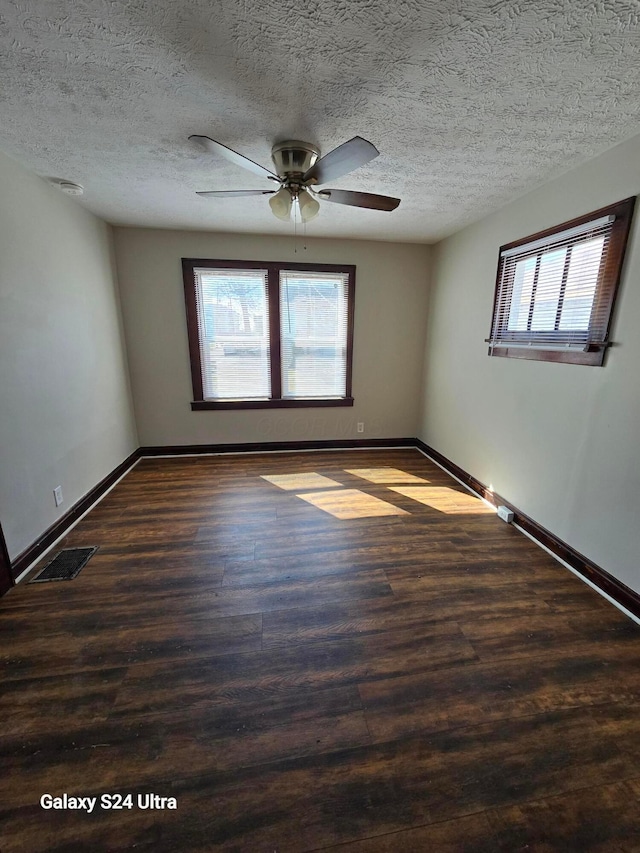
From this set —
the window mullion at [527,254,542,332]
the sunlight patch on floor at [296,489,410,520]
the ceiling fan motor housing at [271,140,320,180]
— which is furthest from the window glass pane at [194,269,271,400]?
the window mullion at [527,254,542,332]

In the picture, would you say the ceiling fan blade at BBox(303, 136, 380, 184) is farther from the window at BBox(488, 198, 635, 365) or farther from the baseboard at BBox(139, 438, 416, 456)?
the baseboard at BBox(139, 438, 416, 456)

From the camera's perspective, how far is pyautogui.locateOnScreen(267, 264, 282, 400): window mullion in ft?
12.6

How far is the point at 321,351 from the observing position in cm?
Answer: 413

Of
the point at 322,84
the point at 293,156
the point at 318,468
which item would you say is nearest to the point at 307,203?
the point at 293,156

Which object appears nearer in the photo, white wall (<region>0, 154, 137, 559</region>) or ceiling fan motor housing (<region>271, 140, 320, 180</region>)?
ceiling fan motor housing (<region>271, 140, 320, 180</region>)

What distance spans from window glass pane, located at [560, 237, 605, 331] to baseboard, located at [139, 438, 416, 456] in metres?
2.54

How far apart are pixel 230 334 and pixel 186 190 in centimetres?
151

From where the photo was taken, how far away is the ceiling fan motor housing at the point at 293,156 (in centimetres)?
195

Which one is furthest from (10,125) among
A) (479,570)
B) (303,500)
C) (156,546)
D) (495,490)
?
(495,490)

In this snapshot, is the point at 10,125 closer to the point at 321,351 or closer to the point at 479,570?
the point at 321,351

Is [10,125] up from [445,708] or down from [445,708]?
up

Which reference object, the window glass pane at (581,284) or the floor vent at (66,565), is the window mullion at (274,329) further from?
the window glass pane at (581,284)

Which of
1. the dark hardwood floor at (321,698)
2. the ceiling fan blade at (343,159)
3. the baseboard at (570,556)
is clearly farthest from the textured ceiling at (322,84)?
the dark hardwood floor at (321,698)

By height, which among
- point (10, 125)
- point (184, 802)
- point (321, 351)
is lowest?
point (184, 802)
